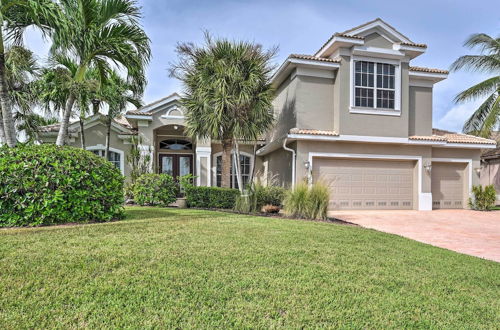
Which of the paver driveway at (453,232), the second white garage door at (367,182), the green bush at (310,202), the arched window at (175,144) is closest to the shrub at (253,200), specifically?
the green bush at (310,202)

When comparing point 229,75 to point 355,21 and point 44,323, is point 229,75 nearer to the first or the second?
point 355,21

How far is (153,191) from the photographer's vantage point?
12.0 m

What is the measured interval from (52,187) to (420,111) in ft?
52.5

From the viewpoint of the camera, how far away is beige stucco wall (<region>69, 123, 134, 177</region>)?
16.6m

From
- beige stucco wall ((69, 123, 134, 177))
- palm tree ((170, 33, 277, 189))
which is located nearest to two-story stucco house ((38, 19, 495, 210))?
beige stucco wall ((69, 123, 134, 177))

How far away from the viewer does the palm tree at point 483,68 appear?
18.2 metres

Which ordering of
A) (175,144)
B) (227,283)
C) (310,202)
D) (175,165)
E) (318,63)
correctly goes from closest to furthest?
(227,283) < (310,202) < (318,63) < (175,165) < (175,144)

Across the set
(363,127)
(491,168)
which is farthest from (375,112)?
(491,168)

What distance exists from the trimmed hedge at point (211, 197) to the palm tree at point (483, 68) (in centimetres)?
1525

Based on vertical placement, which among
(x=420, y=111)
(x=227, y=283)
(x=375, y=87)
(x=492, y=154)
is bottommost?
(x=227, y=283)

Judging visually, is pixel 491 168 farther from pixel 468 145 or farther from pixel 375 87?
pixel 375 87

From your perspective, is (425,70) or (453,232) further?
(425,70)

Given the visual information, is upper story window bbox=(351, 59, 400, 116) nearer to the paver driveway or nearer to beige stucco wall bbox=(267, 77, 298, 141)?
beige stucco wall bbox=(267, 77, 298, 141)

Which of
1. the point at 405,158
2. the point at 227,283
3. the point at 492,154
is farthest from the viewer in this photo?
the point at 492,154
